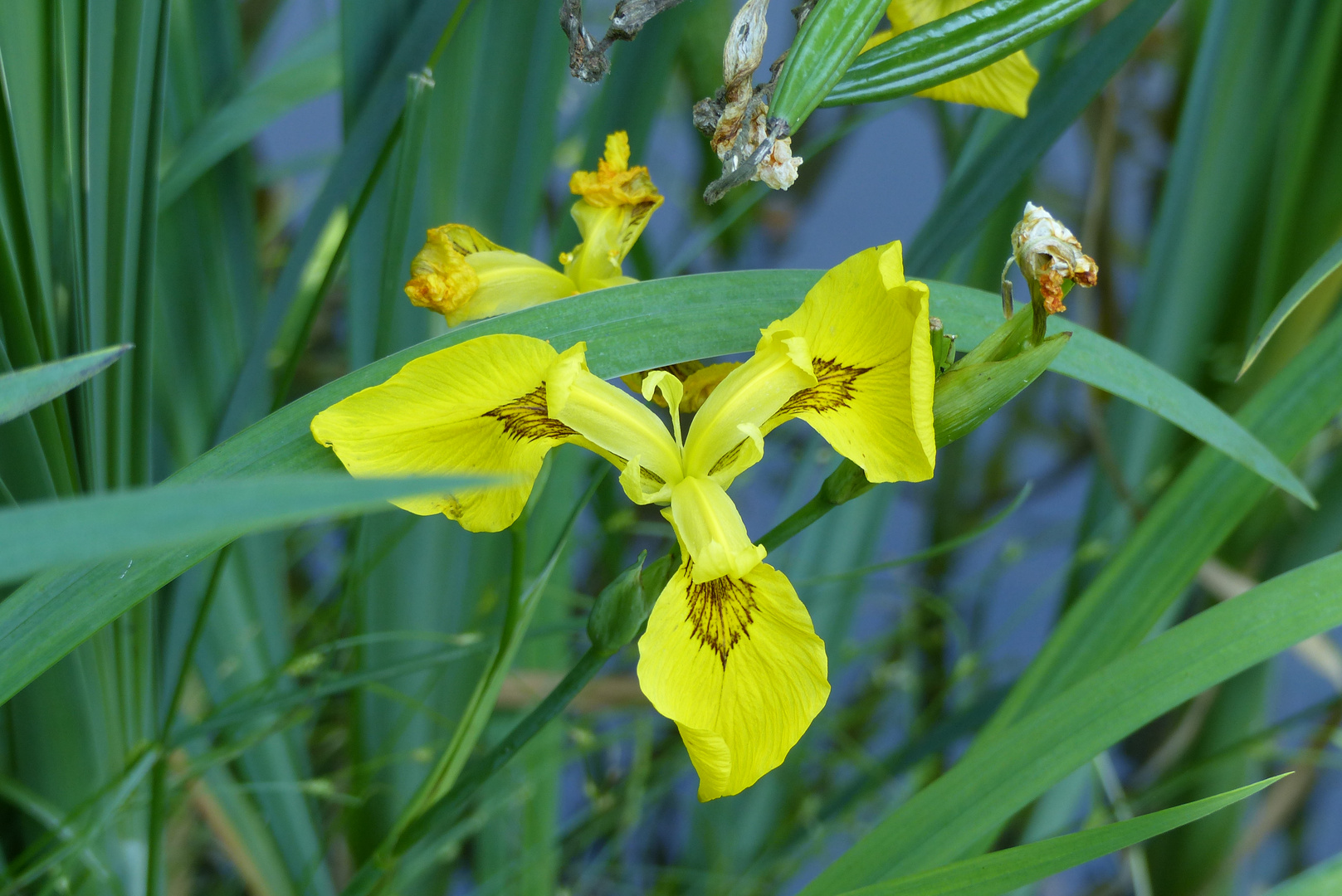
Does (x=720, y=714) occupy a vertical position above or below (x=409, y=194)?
below

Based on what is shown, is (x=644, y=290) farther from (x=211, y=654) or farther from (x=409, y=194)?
(x=211, y=654)

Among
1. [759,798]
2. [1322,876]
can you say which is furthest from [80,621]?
[759,798]

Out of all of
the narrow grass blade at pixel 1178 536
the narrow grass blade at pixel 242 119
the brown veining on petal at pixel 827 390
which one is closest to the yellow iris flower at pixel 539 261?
the brown veining on petal at pixel 827 390

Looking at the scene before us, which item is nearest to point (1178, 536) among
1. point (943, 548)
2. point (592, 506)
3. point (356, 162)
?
point (943, 548)

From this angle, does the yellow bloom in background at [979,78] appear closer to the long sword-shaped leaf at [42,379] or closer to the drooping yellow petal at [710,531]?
the drooping yellow petal at [710,531]

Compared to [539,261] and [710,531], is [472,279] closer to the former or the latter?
[539,261]
